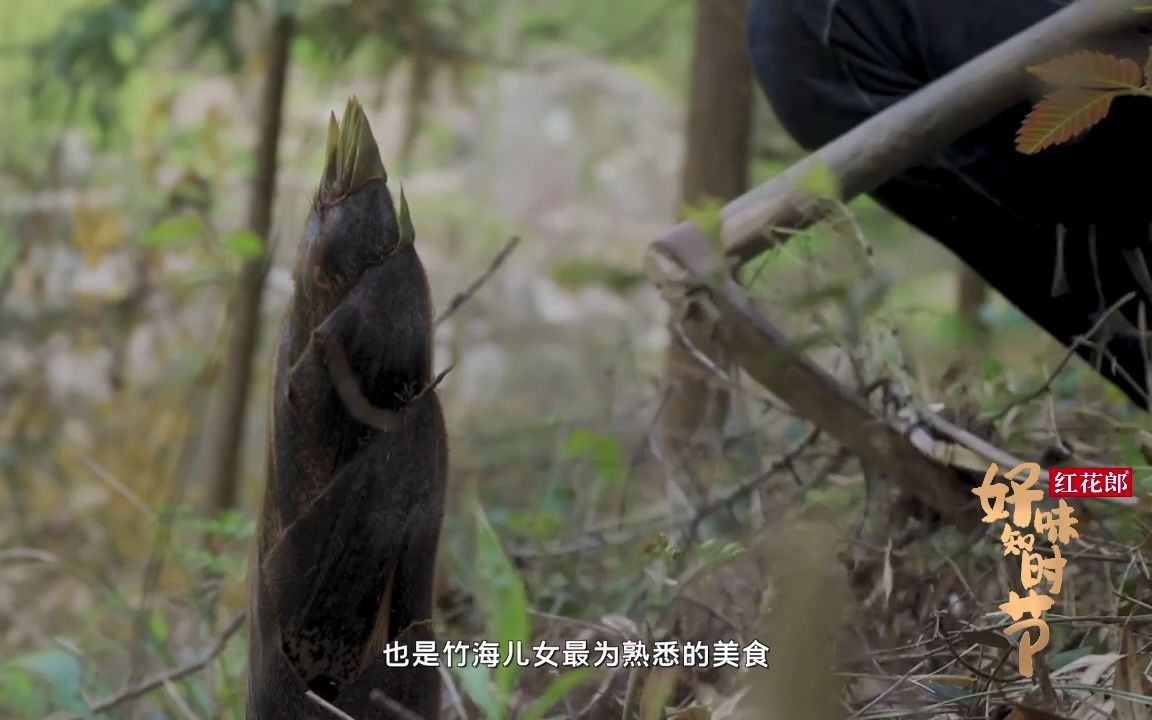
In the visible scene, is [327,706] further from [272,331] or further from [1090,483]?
[272,331]

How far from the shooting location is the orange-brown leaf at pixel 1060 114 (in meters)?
1.14

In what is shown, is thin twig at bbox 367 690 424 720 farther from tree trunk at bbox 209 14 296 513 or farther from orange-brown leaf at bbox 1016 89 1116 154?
tree trunk at bbox 209 14 296 513

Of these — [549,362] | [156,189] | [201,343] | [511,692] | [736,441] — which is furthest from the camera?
[549,362]

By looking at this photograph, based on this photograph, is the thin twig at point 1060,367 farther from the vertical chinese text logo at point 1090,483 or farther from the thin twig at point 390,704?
the thin twig at point 390,704

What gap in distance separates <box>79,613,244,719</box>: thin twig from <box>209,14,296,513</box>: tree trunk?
4.88 feet

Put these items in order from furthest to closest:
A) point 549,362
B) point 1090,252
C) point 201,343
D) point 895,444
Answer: point 549,362 < point 201,343 < point 1090,252 < point 895,444

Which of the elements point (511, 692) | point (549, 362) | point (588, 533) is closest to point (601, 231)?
point (549, 362)

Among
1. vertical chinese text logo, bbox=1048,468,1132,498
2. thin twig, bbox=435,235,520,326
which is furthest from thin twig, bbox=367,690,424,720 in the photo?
vertical chinese text logo, bbox=1048,468,1132,498

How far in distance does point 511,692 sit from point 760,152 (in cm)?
226

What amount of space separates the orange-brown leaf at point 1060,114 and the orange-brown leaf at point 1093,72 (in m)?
0.01

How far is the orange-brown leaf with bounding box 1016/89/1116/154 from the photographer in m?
1.14

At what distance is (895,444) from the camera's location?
1502mm

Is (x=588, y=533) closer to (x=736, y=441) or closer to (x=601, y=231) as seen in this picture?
(x=736, y=441)

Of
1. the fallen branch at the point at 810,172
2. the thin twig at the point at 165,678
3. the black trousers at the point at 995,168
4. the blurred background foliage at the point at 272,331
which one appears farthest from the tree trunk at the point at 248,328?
the fallen branch at the point at 810,172
